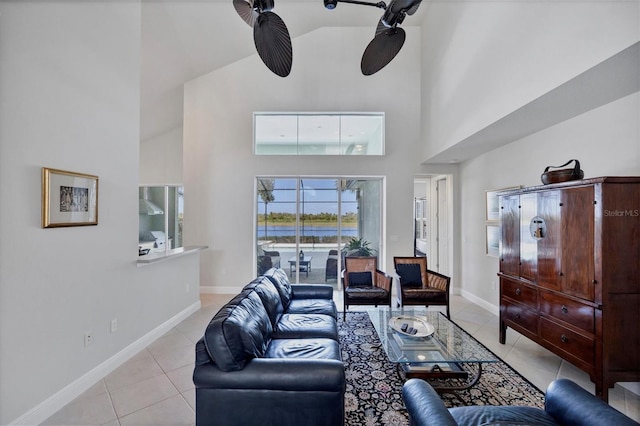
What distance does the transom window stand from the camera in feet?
17.8

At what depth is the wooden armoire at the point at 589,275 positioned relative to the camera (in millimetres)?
2090

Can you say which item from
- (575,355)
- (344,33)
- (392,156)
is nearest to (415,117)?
(392,156)

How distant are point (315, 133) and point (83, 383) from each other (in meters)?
4.70

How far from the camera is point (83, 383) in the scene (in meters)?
2.32

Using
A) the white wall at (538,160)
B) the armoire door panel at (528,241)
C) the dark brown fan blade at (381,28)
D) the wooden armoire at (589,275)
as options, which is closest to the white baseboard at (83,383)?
the dark brown fan blade at (381,28)

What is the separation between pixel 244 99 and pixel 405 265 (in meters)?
4.23

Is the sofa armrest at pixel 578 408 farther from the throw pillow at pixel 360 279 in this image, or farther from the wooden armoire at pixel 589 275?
the throw pillow at pixel 360 279

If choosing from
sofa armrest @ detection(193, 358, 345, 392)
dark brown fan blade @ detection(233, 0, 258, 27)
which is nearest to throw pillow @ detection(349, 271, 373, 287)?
sofa armrest @ detection(193, 358, 345, 392)

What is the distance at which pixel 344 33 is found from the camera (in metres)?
5.32

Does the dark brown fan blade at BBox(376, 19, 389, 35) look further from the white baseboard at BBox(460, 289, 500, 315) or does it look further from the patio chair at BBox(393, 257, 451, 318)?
the white baseboard at BBox(460, 289, 500, 315)

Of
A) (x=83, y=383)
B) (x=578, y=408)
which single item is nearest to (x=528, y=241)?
(x=578, y=408)

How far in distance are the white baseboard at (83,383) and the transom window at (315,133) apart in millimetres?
3505

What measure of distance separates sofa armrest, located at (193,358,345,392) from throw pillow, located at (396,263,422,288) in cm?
287

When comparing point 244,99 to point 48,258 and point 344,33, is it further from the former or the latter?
point 48,258
